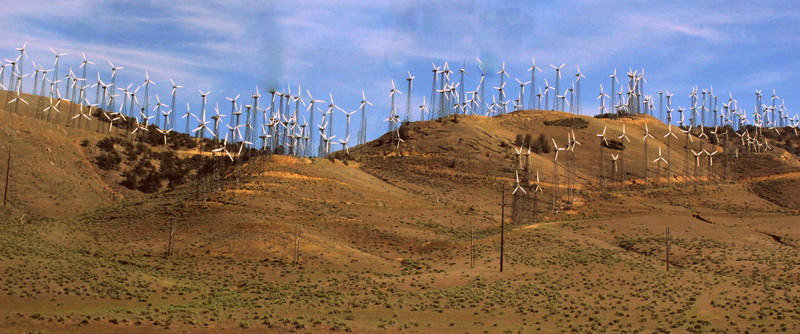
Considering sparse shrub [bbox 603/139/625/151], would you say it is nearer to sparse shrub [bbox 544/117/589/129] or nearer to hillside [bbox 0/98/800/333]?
sparse shrub [bbox 544/117/589/129]

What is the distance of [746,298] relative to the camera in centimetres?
6275

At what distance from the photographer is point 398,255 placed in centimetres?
8806

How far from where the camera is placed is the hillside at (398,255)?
5509 centimetres

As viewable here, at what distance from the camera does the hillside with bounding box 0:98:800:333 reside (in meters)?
55.1

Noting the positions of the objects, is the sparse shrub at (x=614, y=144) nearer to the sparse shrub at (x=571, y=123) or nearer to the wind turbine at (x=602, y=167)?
the wind turbine at (x=602, y=167)

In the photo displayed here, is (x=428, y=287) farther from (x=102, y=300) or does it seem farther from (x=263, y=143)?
(x=263, y=143)

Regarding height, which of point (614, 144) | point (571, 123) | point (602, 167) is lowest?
point (602, 167)

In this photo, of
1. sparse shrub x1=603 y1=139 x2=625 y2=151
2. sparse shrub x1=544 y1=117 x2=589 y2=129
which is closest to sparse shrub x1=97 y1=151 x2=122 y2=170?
sparse shrub x1=544 y1=117 x2=589 y2=129

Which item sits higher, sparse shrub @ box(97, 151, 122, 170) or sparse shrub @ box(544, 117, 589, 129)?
sparse shrub @ box(544, 117, 589, 129)

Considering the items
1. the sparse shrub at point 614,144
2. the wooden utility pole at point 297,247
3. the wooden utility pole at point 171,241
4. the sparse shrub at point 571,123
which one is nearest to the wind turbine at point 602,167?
the sparse shrub at point 614,144

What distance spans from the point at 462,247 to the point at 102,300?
4272 centimetres

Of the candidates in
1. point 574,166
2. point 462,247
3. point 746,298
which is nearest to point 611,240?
point 462,247

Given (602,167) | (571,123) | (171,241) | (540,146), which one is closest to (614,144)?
(571,123)

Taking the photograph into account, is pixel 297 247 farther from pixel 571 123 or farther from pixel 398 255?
pixel 571 123
